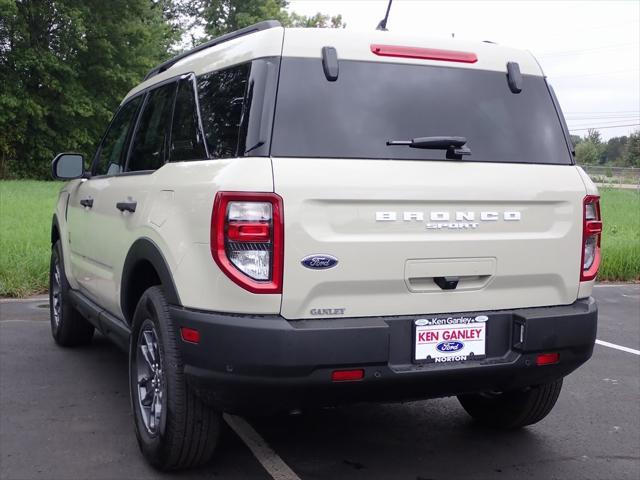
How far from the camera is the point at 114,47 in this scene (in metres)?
42.3

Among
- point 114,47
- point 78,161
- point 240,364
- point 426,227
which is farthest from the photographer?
point 114,47

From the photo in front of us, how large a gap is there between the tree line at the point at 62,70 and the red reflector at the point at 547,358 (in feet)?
127

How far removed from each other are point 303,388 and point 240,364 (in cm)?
28

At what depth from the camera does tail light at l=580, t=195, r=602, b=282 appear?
11.6 feet

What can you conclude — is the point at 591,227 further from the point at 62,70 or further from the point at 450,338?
the point at 62,70

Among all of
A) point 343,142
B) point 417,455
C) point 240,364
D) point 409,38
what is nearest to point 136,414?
point 240,364

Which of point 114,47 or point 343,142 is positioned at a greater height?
point 114,47

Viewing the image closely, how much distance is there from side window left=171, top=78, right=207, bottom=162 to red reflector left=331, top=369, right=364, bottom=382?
1124 millimetres

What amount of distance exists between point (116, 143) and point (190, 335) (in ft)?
7.63

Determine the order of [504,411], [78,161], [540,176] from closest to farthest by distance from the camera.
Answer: [540,176] → [504,411] → [78,161]

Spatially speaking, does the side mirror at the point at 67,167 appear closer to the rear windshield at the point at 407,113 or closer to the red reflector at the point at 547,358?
the rear windshield at the point at 407,113

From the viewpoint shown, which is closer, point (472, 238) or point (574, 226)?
point (472, 238)

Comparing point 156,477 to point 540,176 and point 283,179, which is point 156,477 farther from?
point 540,176

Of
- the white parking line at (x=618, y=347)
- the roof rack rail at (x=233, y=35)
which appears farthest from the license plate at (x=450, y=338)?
the white parking line at (x=618, y=347)
